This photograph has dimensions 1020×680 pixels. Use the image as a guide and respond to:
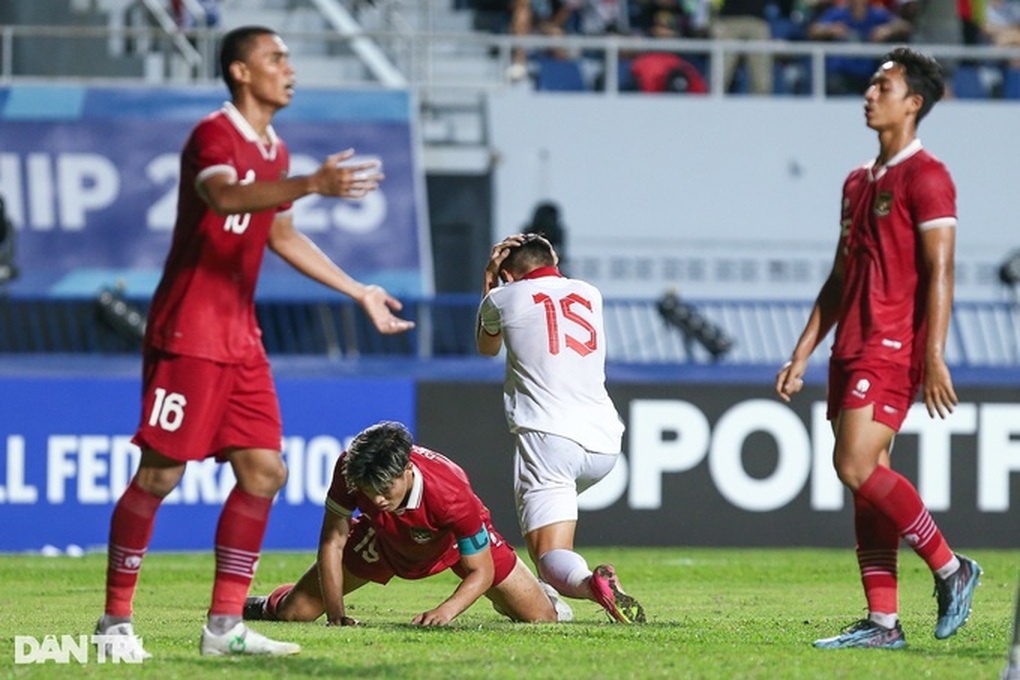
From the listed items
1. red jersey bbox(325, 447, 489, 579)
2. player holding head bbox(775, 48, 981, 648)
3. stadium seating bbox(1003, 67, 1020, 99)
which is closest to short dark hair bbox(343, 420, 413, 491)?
red jersey bbox(325, 447, 489, 579)

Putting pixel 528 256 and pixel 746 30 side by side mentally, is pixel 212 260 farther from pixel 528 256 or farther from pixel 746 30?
pixel 746 30

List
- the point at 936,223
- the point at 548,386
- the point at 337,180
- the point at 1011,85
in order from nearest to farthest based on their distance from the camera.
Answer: the point at 337,180, the point at 936,223, the point at 548,386, the point at 1011,85

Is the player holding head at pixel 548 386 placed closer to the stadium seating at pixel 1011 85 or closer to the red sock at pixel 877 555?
the red sock at pixel 877 555

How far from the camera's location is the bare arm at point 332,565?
8.95 meters

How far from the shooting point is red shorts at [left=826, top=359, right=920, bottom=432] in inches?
325

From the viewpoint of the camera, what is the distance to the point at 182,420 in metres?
7.47

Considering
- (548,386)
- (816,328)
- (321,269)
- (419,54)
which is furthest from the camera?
(419,54)

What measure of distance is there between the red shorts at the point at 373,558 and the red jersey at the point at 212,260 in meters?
1.97

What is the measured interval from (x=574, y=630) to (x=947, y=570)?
5.59 feet

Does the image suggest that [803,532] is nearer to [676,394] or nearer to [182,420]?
[676,394]

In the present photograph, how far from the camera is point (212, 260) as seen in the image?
7.58 m

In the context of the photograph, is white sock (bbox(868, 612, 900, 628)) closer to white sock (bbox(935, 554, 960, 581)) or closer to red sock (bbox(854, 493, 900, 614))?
red sock (bbox(854, 493, 900, 614))

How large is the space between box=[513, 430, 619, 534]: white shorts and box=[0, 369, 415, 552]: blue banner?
657 cm

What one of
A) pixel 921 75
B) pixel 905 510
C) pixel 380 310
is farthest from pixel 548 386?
pixel 380 310
